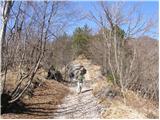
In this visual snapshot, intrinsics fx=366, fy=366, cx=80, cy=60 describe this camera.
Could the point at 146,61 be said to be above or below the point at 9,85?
above

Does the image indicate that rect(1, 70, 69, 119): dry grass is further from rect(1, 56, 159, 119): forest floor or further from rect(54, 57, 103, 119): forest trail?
→ rect(54, 57, 103, 119): forest trail

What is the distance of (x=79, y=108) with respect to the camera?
1563 centimetres

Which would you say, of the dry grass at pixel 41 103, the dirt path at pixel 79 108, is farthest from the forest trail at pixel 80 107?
the dry grass at pixel 41 103

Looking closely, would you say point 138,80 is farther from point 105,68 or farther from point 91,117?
point 91,117

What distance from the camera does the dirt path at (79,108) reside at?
1414 centimetres

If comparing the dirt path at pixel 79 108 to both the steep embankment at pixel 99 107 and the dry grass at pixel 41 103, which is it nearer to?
the steep embankment at pixel 99 107

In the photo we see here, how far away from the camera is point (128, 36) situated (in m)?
20.4

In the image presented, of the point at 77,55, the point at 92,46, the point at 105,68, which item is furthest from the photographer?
the point at 77,55

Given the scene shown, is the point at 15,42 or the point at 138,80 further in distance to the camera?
the point at 138,80

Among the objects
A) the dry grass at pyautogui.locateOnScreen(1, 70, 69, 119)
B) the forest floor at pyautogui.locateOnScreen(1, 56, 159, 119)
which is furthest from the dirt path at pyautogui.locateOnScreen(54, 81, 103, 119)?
the dry grass at pyautogui.locateOnScreen(1, 70, 69, 119)

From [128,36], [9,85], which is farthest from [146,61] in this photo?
[9,85]

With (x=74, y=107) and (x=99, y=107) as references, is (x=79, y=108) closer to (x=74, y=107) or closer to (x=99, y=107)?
(x=74, y=107)

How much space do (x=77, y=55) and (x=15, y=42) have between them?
28.8 metres

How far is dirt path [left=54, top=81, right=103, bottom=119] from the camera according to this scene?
1414 cm
